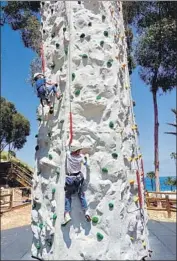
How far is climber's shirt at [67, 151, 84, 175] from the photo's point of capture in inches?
135

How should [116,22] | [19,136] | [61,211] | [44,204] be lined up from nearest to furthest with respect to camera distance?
1. [61,211]
2. [44,204]
3. [116,22]
4. [19,136]

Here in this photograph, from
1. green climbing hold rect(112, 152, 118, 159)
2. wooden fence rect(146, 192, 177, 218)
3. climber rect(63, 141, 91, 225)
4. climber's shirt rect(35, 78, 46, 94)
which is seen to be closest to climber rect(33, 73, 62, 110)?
climber's shirt rect(35, 78, 46, 94)

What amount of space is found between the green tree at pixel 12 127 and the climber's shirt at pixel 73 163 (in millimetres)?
18235

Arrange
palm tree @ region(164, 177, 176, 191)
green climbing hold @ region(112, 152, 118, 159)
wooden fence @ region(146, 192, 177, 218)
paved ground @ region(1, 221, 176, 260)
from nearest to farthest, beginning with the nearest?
green climbing hold @ region(112, 152, 118, 159)
paved ground @ region(1, 221, 176, 260)
wooden fence @ region(146, 192, 177, 218)
palm tree @ region(164, 177, 176, 191)

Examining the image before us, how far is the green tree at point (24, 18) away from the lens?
39.8 feet

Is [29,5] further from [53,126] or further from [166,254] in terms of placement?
[166,254]

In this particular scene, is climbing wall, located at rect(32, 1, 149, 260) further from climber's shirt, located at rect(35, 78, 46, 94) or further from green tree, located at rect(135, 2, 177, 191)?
green tree, located at rect(135, 2, 177, 191)

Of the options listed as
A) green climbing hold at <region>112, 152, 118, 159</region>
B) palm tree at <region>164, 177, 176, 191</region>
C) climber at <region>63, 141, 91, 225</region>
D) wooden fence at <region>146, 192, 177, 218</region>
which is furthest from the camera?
palm tree at <region>164, 177, 176, 191</region>

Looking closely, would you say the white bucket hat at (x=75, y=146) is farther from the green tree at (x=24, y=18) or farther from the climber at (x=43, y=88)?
the green tree at (x=24, y=18)

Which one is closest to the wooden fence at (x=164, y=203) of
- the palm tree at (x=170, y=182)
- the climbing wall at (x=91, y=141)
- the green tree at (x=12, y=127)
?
the climbing wall at (x=91, y=141)

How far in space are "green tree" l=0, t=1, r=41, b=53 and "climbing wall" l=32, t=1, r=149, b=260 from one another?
27.6ft

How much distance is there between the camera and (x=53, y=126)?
3.85 metres

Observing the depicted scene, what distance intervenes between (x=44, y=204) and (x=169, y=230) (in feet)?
11.6

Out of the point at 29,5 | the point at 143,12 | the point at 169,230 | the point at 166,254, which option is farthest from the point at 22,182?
the point at 166,254
